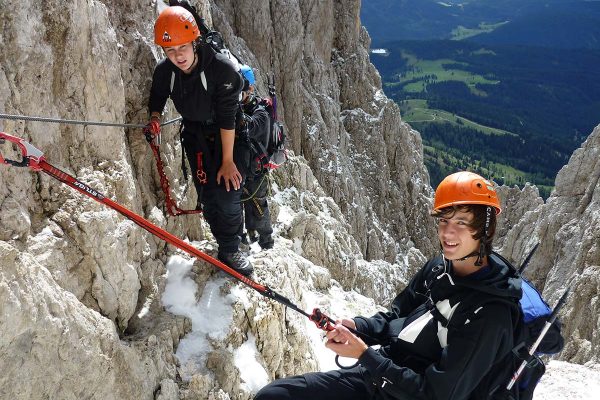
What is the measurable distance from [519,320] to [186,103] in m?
4.89

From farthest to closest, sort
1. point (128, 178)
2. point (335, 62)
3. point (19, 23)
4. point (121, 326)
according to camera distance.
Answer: point (335, 62) < point (128, 178) < point (121, 326) < point (19, 23)

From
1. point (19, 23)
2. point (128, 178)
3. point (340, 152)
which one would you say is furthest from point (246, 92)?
point (340, 152)

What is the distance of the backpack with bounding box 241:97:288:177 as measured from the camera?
797 cm

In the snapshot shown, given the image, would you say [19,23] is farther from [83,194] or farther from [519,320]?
[519,320]

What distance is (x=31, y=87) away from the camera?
5.21m

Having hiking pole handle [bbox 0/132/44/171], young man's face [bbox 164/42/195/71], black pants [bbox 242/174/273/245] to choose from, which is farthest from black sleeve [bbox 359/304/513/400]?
black pants [bbox 242/174/273/245]

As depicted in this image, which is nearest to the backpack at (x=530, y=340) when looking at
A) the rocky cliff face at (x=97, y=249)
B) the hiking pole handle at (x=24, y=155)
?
the rocky cliff face at (x=97, y=249)

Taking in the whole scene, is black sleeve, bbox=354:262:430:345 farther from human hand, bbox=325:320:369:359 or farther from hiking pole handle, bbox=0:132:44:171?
hiking pole handle, bbox=0:132:44:171

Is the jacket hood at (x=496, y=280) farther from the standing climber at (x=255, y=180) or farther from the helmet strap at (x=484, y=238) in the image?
the standing climber at (x=255, y=180)

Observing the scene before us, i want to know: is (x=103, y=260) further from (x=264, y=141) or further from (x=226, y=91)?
(x=264, y=141)

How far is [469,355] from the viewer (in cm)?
399

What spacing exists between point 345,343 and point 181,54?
4026 millimetres

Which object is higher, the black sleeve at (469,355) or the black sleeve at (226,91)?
the black sleeve at (226,91)

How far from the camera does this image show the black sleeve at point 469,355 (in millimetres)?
3980
